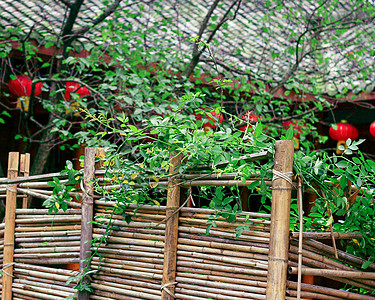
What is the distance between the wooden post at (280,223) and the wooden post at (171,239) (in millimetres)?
519

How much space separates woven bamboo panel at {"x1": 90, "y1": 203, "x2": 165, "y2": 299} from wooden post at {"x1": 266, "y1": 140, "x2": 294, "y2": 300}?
61 cm

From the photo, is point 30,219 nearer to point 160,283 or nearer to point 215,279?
point 160,283

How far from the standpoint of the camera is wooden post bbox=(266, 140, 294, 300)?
1842 millimetres

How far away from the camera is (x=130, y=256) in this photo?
95.0 inches

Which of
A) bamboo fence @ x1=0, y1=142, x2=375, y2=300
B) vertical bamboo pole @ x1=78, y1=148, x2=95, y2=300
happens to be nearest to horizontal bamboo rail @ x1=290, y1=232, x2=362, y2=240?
bamboo fence @ x1=0, y1=142, x2=375, y2=300

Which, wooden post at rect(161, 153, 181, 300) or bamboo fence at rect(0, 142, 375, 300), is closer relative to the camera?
bamboo fence at rect(0, 142, 375, 300)

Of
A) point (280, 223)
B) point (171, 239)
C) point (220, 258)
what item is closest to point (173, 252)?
point (171, 239)

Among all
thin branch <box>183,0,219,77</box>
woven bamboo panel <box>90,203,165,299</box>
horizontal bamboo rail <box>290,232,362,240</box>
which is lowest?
woven bamboo panel <box>90,203,165,299</box>

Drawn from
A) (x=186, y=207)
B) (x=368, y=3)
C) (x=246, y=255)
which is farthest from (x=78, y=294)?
(x=368, y=3)

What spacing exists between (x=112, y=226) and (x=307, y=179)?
1123 mm

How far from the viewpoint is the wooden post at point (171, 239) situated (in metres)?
2.20

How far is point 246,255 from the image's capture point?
2.00 m

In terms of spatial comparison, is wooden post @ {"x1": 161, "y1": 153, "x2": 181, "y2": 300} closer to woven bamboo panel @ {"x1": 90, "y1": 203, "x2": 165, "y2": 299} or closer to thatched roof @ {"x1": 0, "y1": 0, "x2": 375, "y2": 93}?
woven bamboo panel @ {"x1": 90, "y1": 203, "x2": 165, "y2": 299}

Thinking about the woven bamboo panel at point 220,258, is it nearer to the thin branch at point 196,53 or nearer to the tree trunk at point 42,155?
the thin branch at point 196,53
